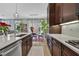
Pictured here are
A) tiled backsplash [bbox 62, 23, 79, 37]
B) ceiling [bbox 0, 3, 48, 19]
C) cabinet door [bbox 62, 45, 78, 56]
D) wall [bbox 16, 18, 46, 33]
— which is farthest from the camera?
tiled backsplash [bbox 62, 23, 79, 37]

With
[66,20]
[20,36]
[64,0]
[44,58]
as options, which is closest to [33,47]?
[20,36]

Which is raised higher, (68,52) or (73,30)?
(73,30)

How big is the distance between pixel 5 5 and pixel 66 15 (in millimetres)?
1439

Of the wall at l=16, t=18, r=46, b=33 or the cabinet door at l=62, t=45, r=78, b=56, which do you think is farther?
the wall at l=16, t=18, r=46, b=33

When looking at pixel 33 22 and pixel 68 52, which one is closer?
pixel 68 52

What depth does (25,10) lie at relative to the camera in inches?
82.2

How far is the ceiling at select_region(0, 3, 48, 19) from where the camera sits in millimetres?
1895

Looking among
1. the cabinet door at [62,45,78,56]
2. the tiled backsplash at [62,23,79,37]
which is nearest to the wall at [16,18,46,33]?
the cabinet door at [62,45,78,56]

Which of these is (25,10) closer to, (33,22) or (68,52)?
(33,22)

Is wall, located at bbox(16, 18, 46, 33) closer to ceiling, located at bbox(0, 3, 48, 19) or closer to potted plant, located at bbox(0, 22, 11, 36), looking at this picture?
ceiling, located at bbox(0, 3, 48, 19)

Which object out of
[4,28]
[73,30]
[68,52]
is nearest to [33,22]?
[4,28]

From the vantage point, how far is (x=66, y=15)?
2957 mm

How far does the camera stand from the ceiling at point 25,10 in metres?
1.89

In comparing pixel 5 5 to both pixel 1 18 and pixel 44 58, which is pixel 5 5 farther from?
pixel 44 58
